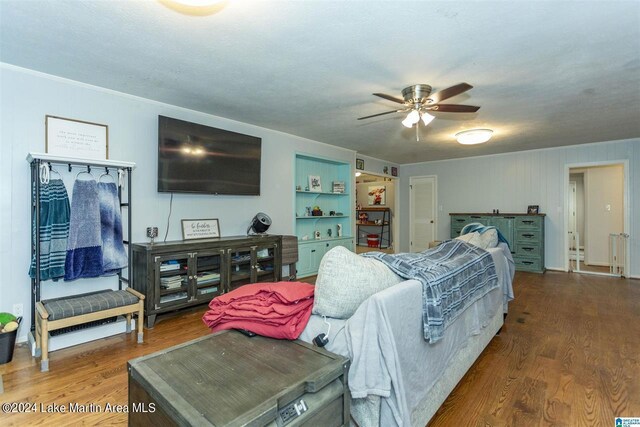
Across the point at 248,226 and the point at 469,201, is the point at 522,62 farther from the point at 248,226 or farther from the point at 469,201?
the point at 469,201

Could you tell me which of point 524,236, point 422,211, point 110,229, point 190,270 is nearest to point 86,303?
point 110,229

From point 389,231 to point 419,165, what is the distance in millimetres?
2620

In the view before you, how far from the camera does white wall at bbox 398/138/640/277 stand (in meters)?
5.23

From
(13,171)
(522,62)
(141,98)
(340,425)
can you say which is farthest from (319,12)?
(13,171)

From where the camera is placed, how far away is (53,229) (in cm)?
260

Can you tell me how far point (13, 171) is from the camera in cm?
261

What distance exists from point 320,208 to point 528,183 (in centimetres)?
412

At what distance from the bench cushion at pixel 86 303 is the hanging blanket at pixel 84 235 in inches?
8.6

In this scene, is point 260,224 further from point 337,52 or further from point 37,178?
point 337,52

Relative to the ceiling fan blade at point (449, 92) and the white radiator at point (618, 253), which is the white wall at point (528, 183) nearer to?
the white radiator at point (618, 253)

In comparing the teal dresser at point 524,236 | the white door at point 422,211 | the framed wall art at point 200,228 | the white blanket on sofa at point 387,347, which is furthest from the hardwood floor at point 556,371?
the white door at point 422,211

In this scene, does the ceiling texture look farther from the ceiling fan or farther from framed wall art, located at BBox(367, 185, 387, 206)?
framed wall art, located at BBox(367, 185, 387, 206)

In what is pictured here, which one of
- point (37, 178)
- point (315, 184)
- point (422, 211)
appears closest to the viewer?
point (37, 178)

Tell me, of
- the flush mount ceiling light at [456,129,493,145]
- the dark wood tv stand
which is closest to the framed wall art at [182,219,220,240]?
the dark wood tv stand
